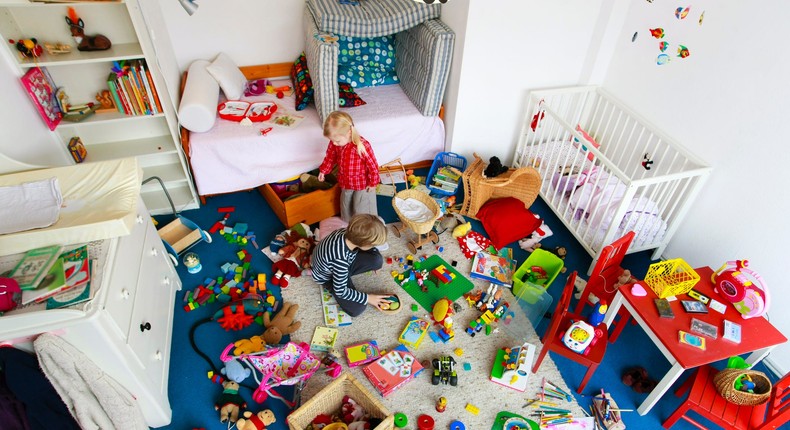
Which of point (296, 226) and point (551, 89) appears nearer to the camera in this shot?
point (296, 226)

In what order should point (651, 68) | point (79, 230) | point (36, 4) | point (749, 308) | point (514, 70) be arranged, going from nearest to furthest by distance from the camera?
point (79, 230) → point (749, 308) → point (36, 4) → point (651, 68) → point (514, 70)

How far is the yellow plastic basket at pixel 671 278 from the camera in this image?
94.7 inches

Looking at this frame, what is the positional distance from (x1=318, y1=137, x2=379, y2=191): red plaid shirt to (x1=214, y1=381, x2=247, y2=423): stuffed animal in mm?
1442

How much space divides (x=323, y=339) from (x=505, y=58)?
237cm

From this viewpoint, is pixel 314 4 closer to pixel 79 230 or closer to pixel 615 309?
pixel 79 230

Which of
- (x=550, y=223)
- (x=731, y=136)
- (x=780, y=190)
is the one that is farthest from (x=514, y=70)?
(x=780, y=190)

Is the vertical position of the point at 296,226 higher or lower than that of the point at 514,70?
lower

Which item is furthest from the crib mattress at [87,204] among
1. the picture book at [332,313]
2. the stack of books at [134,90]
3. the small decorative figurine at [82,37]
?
the picture book at [332,313]

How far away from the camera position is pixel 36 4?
247 cm

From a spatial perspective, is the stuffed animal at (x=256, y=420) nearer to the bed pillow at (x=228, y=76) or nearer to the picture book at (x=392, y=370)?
the picture book at (x=392, y=370)

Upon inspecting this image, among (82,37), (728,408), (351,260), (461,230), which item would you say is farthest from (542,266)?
(82,37)

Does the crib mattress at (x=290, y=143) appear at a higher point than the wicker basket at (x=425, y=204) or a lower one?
higher

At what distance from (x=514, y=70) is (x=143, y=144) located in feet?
9.08

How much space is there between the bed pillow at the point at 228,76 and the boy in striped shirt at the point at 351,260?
168 cm
